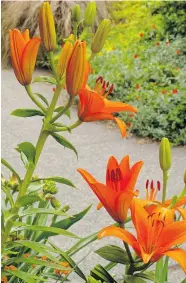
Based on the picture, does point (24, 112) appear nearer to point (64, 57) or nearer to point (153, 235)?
point (64, 57)

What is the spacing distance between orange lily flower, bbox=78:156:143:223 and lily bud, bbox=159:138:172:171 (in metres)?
0.04

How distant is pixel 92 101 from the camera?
1.42 m

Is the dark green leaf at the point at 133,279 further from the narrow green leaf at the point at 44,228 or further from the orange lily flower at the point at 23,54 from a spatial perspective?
the orange lily flower at the point at 23,54

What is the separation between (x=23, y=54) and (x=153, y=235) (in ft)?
1.42

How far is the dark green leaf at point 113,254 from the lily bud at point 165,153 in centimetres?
20

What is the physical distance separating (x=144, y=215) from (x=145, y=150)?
12.8 ft

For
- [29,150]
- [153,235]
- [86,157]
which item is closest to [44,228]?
[29,150]

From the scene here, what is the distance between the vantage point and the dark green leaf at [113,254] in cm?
142

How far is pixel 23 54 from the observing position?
1.36 meters

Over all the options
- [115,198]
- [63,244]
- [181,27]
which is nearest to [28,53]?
[115,198]

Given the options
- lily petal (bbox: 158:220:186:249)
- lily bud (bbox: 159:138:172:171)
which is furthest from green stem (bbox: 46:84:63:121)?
lily petal (bbox: 158:220:186:249)

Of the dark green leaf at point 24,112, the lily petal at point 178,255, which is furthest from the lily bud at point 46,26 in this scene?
the lily petal at point 178,255

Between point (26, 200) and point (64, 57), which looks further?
point (26, 200)

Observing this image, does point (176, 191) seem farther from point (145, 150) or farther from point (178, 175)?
point (145, 150)
